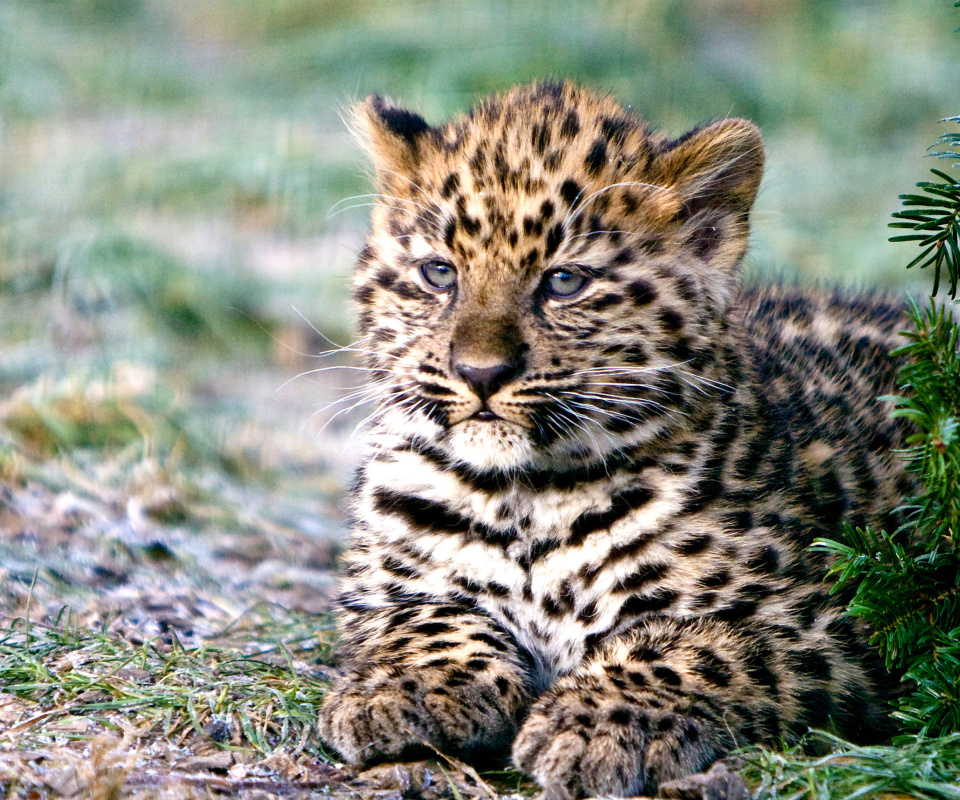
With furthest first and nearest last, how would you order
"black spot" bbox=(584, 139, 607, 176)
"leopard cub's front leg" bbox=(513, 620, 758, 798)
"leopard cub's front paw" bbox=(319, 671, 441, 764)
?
"black spot" bbox=(584, 139, 607, 176) → "leopard cub's front paw" bbox=(319, 671, 441, 764) → "leopard cub's front leg" bbox=(513, 620, 758, 798)

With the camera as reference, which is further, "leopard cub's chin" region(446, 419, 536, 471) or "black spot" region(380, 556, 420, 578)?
"black spot" region(380, 556, 420, 578)

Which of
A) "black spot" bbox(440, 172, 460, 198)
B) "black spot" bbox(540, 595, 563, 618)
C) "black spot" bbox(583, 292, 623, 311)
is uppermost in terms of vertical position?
"black spot" bbox(440, 172, 460, 198)

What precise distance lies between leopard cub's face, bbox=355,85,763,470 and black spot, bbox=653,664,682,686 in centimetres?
81

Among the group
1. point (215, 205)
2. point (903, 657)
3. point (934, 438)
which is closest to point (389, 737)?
point (903, 657)

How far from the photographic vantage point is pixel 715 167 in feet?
15.8

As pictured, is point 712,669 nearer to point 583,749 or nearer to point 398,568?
point 583,749

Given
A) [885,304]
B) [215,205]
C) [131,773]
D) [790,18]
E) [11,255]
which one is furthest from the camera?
[790,18]

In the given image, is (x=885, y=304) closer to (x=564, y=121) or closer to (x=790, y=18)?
(x=564, y=121)

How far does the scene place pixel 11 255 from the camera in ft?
33.9

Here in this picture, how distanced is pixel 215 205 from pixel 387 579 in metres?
8.61

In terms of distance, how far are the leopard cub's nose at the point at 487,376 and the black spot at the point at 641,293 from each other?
1.97 feet

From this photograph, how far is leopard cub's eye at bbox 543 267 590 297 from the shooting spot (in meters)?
4.57

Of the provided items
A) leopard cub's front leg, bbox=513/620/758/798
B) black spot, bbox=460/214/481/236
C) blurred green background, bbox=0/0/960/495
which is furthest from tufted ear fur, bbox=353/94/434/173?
leopard cub's front leg, bbox=513/620/758/798

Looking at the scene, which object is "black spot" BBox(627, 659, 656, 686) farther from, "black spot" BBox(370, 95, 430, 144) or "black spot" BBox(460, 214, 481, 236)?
"black spot" BBox(370, 95, 430, 144)
